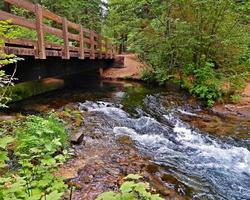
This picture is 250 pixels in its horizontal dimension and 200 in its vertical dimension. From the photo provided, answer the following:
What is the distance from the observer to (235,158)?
6.28 metres

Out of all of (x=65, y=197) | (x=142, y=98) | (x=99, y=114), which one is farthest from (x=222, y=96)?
(x=65, y=197)

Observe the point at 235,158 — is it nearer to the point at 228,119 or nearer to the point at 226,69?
the point at 228,119

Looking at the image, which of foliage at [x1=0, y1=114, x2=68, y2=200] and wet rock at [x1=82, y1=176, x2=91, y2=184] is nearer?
foliage at [x1=0, y1=114, x2=68, y2=200]

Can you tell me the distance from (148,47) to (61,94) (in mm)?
4948

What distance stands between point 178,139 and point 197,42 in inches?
232

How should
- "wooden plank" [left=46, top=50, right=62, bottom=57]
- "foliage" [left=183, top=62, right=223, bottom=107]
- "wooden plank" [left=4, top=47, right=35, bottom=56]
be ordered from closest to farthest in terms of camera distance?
"wooden plank" [left=4, top=47, right=35, bottom=56] → "wooden plank" [left=46, top=50, right=62, bottom=57] → "foliage" [left=183, top=62, right=223, bottom=107]

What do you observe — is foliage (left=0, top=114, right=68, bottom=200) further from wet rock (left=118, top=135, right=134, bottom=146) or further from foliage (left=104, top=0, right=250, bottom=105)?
foliage (left=104, top=0, right=250, bottom=105)

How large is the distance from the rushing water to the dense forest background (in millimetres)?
1218

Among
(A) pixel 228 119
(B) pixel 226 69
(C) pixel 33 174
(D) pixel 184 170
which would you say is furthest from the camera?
(B) pixel 226 69

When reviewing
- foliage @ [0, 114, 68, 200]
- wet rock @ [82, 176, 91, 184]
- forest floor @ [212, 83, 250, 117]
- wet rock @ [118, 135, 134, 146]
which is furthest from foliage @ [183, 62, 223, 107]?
wet rock @ [82, 176, 91, 184]

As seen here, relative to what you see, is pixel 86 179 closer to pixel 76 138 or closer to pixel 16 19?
pixel 76 138

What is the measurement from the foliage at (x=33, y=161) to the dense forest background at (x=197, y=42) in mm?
6011

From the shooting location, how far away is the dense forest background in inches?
460

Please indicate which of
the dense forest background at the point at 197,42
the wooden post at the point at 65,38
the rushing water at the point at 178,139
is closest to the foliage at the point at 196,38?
the dense forest background at the point at 197,42
